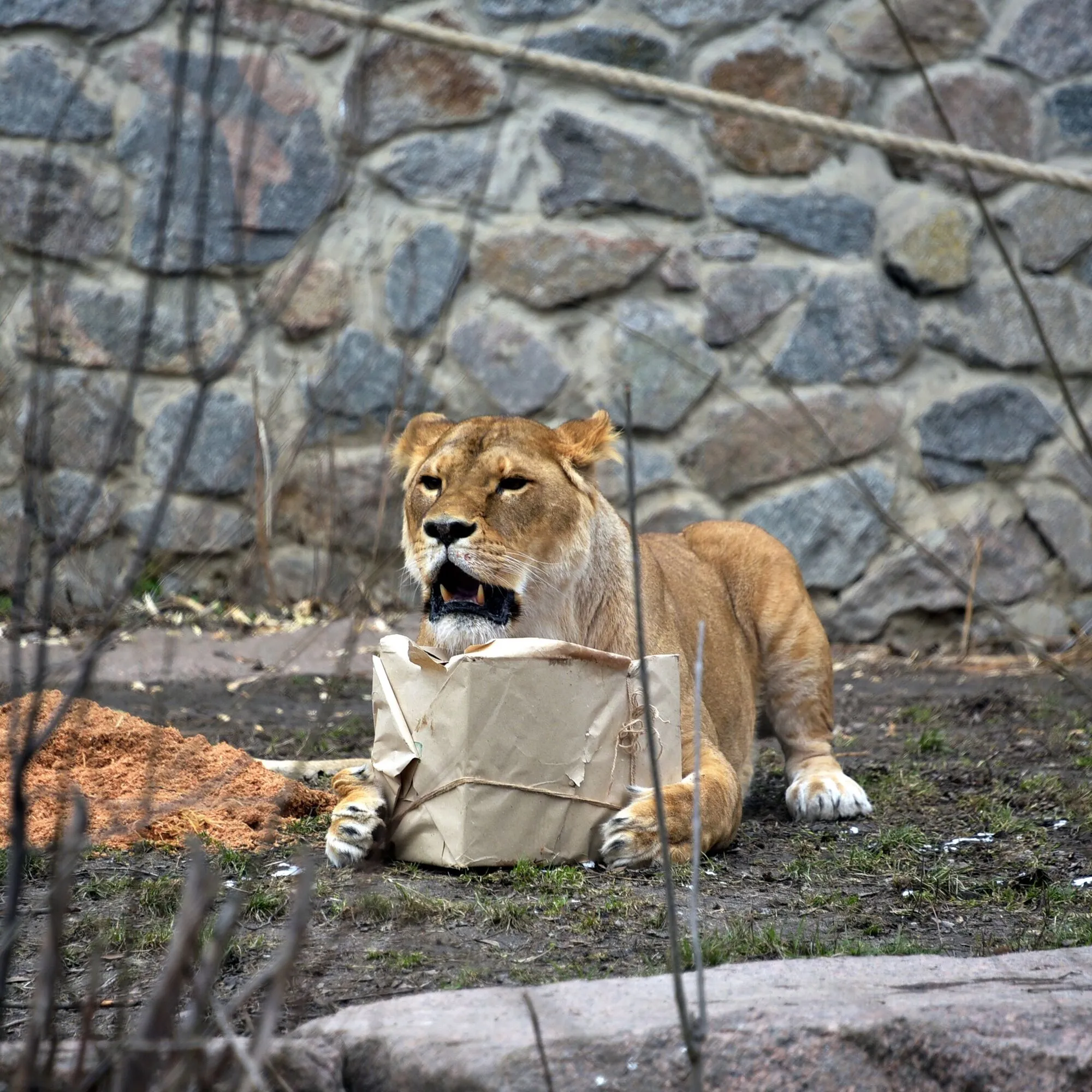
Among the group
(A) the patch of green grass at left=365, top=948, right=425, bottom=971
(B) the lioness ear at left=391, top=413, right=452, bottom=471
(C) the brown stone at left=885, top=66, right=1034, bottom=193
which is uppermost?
(C) the brown stone at left=885, top=66, right=1034, bottom=193

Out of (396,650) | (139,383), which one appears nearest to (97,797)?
(396,650)

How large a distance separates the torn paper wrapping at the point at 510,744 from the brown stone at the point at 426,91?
3.44 m

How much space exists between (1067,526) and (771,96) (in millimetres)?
2256

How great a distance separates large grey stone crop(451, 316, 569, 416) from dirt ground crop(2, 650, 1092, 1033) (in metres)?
2.09

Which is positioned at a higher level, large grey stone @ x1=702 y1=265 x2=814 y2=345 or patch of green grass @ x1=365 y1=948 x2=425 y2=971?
large grey stone @ x1=702 y1=265 x2=814 y2=345

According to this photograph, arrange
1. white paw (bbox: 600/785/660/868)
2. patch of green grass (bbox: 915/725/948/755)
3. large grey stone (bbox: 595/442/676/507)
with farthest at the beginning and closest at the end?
large grey stone (bbox: 595/442/676/507) → patch of green grass (bbox: 915/725/948/755) → white paw (bbox: 600/785/660/868)

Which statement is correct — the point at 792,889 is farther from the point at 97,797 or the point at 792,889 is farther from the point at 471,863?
the point at 97,797

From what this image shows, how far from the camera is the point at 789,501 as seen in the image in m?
6.09

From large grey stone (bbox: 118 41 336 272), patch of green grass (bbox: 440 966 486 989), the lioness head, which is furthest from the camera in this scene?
large grey stone (bbox: 118 41 336 272)

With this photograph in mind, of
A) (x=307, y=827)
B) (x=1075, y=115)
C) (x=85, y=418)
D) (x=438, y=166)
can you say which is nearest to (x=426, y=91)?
(x=438, y=166)

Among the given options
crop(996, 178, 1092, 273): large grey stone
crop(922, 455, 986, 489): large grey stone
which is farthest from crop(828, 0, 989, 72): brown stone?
crop(922, 455, 986, 489): large grey stone

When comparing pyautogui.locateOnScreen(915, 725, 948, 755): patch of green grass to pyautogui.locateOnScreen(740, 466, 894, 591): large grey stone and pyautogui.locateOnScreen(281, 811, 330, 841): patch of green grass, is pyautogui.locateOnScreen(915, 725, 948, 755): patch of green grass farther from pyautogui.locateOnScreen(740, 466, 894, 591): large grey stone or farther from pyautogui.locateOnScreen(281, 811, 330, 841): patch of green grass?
pyautogui.locateOnScreen(281, 811, 330, 841): patch of green grass

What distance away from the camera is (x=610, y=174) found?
235 inches

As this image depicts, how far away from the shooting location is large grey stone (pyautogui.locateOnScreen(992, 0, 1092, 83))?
5969mm
